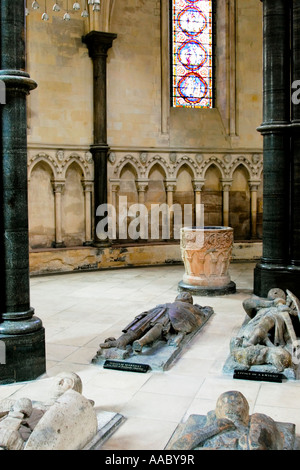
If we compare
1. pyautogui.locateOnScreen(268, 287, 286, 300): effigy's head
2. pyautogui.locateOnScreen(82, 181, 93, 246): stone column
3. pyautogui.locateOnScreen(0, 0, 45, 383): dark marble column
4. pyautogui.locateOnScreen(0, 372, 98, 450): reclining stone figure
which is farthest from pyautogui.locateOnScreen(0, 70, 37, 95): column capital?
pyautogui.locateOnScreen(82, 181, 93, 246): stone column

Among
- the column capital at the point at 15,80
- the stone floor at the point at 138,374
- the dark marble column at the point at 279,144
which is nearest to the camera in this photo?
the stone floor at the point at 138,374

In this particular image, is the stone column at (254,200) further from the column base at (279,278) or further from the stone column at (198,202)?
the column base at (279,278)

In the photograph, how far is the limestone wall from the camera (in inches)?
436

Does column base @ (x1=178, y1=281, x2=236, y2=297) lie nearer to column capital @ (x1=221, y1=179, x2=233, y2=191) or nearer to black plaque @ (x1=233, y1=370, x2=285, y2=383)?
black plaque @ (x1=233, y1=370, x2=285, y2=383)

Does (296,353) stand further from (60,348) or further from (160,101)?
(160,101)

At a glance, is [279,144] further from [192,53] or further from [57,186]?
[192,53]

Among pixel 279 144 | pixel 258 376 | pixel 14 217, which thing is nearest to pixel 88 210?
pixel 279 144

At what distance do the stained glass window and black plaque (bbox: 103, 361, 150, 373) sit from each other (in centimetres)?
841

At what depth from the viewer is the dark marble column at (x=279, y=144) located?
7996mm

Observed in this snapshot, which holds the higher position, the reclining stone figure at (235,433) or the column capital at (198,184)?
the column capital at (198,184)

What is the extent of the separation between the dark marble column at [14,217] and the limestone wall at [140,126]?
19.7 ft

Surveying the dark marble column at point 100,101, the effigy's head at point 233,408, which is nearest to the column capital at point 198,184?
the dark marble column at point 100,101

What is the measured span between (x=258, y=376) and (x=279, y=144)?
13.5 feet

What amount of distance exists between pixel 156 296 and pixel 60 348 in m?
2.88
